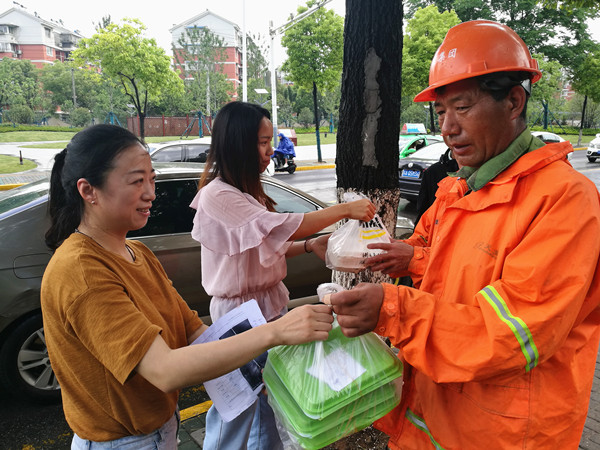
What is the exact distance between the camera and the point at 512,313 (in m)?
1.04

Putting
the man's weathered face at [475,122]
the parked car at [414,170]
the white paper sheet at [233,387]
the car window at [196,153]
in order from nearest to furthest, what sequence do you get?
the man's weathered face at [475,122] < the white paper sheet at [233,387] < the car window at [196,153] < the parked car at [414,170]

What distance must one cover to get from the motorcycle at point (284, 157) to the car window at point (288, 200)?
41.5ft

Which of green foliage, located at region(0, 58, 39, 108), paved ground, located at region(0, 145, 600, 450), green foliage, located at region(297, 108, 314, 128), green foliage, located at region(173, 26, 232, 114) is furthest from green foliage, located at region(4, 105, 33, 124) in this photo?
paved ground, located at region(0, 145, 600, 450)

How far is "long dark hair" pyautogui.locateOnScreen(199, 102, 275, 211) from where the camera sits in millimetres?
2160

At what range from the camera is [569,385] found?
117cm

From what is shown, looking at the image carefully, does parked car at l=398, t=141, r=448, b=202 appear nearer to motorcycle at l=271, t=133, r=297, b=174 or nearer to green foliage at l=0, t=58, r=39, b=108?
motorcycle at l=271, t=133, r=297, b=174

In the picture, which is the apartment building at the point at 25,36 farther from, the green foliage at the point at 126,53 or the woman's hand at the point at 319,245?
the woman's hand at the point at 319,245

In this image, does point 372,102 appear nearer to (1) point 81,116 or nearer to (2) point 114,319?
(2) point 114,319

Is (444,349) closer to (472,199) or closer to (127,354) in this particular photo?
(472,199)

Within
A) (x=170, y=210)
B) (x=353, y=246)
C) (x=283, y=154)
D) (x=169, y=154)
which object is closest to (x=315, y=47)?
(x=283, y=154)

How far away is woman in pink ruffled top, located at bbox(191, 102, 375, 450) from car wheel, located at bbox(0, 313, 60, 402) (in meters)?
1.79

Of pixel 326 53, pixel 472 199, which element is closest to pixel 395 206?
pixel 472 199

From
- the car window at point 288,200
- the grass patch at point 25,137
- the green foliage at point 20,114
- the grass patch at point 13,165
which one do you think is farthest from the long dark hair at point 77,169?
the green foliage at point 20,114

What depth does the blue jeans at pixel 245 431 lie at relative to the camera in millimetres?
2123
